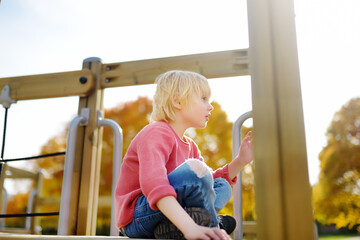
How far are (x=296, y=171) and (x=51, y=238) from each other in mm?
588

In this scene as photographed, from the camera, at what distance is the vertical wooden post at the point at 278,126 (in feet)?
1.45

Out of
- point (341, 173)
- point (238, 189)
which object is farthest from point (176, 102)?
point (341, 173)

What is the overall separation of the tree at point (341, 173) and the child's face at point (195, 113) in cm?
1112

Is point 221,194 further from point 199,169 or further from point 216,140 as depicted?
point 216,140

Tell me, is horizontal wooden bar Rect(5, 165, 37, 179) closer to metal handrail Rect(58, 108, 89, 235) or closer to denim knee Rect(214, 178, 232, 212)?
metal handrail Rect(58, 108, 89, 235)

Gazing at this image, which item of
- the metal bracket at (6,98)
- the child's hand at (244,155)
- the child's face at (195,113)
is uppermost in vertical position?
the metal bracket at (6,98)

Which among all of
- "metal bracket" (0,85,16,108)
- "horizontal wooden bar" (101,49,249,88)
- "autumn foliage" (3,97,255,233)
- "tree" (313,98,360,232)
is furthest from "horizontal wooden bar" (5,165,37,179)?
"tree" (313,98,360,232)

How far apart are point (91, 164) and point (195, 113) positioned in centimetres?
74

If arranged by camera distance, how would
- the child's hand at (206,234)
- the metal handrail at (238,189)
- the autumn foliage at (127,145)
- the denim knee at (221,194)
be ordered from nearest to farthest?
the child's hand at (206,234), the denim knee at (221,194), the metal handrail at (238,189), the autumn foliage at (127,145)

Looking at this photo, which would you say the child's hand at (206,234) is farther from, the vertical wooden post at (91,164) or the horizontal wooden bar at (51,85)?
the horizontal wooden bar at (51,85)

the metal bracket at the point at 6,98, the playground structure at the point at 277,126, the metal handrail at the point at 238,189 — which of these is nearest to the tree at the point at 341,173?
the metal handrail at the point at 238,189

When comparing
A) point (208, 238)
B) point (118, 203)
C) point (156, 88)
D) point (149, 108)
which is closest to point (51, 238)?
point (118, 203)

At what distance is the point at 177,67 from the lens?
1.61m

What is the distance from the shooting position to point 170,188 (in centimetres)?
72
